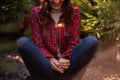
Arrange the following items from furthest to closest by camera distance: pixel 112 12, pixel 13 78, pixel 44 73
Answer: pixel 112 12
pixel 13 78
pixel 44 73

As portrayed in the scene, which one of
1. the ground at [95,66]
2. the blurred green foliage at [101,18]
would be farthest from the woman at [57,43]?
the blurred green foliage at [101,18]

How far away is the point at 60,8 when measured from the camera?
10.7 feet

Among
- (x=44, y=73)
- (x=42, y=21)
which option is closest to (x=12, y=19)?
(x=42, y=21)

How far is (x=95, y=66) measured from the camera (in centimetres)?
483

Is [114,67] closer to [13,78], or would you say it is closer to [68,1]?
[13,78]

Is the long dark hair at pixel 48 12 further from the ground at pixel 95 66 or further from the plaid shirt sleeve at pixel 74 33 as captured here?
the ground at pixel 95 66

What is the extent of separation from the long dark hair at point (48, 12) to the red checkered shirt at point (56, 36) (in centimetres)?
4

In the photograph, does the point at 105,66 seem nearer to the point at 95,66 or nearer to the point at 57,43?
the point at 95,66

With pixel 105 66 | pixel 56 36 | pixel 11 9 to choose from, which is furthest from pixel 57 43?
pixel 105 66

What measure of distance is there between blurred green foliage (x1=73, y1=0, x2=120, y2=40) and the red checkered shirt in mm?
1373

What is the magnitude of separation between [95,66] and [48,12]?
180 cm

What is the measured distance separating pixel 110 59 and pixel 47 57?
201 cm

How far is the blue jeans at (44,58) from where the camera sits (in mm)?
2969

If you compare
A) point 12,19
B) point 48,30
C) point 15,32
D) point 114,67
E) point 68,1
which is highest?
point 68,1
